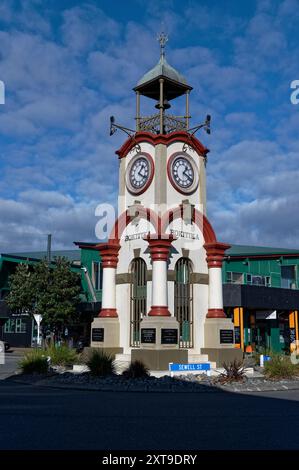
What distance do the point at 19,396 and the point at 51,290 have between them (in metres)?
24.4

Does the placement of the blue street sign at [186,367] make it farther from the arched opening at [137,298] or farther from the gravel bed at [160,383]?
the arched opening at [137,298]

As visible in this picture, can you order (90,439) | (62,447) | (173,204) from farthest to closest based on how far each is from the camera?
1. (173,204)
2. (90,439)
3. (62,447)

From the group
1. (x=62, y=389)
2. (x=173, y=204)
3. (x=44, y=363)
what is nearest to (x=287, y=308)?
(x=173, y=204)

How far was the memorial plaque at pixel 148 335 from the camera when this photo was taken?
20828 mm

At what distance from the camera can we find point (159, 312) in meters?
21.2

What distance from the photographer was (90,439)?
897cm

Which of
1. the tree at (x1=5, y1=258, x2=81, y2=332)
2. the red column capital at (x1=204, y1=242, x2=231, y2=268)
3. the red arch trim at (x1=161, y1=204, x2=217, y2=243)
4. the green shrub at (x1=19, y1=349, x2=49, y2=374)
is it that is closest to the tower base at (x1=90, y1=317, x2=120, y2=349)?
the green shrub at (x1=19, y1=349, x2=49, y2=374)

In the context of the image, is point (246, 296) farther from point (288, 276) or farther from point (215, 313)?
point (215, 313)

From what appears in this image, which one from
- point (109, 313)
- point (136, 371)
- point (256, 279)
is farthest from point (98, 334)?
point (256, 279)

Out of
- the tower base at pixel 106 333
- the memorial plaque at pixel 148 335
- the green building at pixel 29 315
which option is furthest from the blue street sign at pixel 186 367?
the green building at pixel 29 315

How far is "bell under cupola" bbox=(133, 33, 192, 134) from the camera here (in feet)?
80.6

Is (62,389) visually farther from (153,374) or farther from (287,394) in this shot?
(287,394)

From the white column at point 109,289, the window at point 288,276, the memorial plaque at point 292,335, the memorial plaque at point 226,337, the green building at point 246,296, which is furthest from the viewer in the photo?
the window at point 288,276

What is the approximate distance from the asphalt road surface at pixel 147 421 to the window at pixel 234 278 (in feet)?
108
